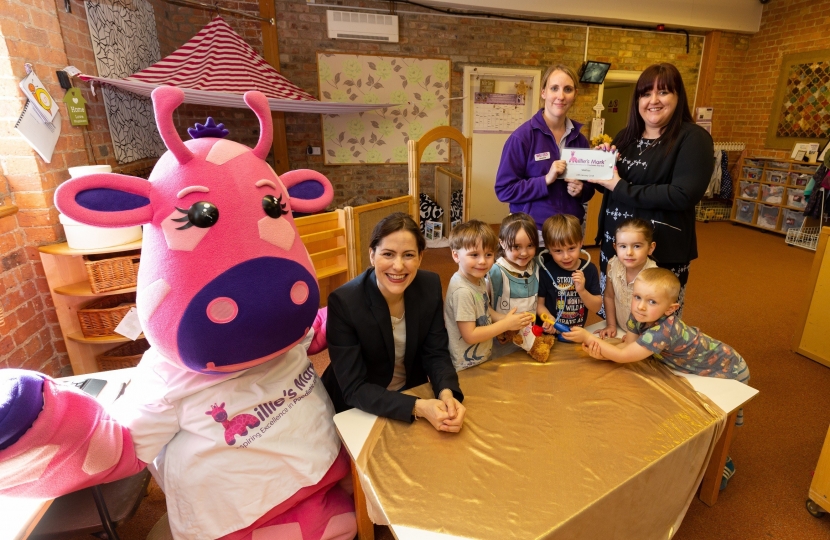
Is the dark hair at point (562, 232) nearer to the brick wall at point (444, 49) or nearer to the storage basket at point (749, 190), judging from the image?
the brick wall at point (444, 49)

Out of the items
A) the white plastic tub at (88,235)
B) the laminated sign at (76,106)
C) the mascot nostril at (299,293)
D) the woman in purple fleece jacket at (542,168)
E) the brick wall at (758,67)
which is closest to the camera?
the mascot nostril at (299,293)

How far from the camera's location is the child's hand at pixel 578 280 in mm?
1758

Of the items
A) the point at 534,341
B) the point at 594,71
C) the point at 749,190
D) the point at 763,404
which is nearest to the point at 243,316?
the point at 534,341

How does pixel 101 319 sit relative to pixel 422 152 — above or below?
below

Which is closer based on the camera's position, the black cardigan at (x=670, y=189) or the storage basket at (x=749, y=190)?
the black cardigan at (x=670, y=189)

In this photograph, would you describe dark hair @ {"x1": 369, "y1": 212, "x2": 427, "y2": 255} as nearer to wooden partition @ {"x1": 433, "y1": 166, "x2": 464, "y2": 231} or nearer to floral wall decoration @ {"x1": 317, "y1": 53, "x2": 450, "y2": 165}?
wooden partition @ {"x1": 433, "y1": 166, "x2": 464, "y2": 231}

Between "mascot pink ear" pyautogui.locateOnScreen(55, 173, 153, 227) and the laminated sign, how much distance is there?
6.42 ft

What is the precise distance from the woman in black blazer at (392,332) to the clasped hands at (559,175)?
818 millimetres

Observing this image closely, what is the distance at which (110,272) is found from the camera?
2205 millimetres

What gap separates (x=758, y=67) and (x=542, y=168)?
651 centimetres

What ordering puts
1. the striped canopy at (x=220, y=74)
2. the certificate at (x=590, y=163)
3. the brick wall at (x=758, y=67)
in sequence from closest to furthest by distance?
the certificate at (x=590, y=163) < the striped canopy at (x=220, y=74) < the brick wall at (x=758, y=67)

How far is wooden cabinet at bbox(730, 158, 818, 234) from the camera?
5.29 meters

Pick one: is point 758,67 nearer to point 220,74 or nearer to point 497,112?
point 497,112

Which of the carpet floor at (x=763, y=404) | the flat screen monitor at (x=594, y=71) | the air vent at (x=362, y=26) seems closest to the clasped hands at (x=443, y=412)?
the carpet floor at (x=763, y=404)
